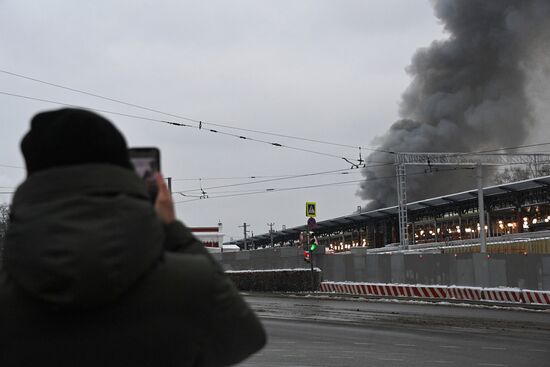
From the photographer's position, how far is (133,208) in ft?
5.38

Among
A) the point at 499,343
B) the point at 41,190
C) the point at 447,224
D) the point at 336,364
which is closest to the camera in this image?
the point at 41,190

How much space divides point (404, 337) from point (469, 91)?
253ft

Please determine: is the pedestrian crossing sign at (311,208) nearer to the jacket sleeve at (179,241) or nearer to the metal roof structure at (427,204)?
the metal roof structure at (427,204)

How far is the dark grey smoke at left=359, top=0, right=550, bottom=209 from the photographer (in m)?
83.6

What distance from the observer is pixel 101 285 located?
5.09 feet

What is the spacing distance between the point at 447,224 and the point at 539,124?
23.9 meters

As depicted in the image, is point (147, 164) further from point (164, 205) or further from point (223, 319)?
point (223, 319)

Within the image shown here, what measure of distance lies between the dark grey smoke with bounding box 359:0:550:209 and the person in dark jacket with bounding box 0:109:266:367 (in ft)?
262

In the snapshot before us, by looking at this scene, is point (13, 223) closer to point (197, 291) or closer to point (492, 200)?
point (197, 291)

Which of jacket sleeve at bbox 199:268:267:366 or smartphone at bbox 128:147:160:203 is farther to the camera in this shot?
smartphone at bbox 128:147:160:203

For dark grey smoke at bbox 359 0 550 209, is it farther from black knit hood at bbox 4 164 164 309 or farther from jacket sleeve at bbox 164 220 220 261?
black knit hood at bbox 4 164 164 309

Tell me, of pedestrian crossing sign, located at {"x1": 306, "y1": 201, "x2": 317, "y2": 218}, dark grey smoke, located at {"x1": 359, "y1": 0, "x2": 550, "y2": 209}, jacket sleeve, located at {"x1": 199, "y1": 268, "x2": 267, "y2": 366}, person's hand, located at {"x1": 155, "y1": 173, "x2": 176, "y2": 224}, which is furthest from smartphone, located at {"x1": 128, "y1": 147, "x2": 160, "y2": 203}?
dark grey smoke, located at {"x1": 359, "y1": 0, "x2": 550, "y2": 209}

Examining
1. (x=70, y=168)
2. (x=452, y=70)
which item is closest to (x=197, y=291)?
(x=70, y=168)

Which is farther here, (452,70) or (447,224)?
(452,70)
